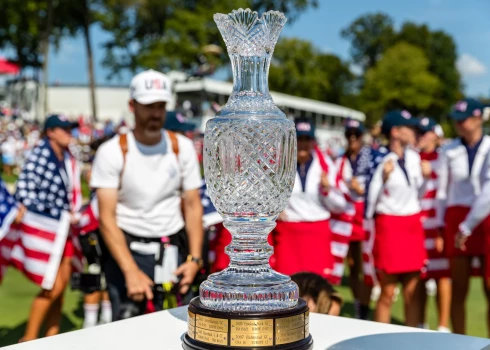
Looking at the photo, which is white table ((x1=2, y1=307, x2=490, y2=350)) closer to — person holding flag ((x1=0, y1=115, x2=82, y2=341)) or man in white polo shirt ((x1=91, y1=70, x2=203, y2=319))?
man in white polo shirt ((x1=91, y1=70, x2=203, y2=319))

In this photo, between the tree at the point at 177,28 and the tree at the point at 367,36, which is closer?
the tree at the point at 177,28

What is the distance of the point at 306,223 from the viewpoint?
5289mm

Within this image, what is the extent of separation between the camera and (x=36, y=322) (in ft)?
17.3

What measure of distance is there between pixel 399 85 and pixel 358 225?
235ft

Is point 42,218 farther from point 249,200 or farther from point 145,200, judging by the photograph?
point 249,200

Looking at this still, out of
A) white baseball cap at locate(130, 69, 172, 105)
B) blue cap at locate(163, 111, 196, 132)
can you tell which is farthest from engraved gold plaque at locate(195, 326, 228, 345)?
blue cap at locate(163, 111, 196, 132)

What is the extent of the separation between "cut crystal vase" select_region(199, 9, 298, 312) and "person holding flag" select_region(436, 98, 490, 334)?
11.3 ft

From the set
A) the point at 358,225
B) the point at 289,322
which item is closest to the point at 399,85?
the point at 358,225

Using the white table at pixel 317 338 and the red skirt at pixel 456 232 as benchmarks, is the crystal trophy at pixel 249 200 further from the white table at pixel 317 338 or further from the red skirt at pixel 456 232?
the red skirt at pixel 456 232

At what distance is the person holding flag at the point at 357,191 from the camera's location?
22.3 feet

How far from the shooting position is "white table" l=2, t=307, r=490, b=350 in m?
1.87

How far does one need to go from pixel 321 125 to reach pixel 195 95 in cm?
1843

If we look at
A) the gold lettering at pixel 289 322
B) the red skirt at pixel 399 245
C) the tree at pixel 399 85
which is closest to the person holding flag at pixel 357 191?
the red skirt at pixel 399 245

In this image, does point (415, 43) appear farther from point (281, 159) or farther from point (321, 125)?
point (281, 159)
